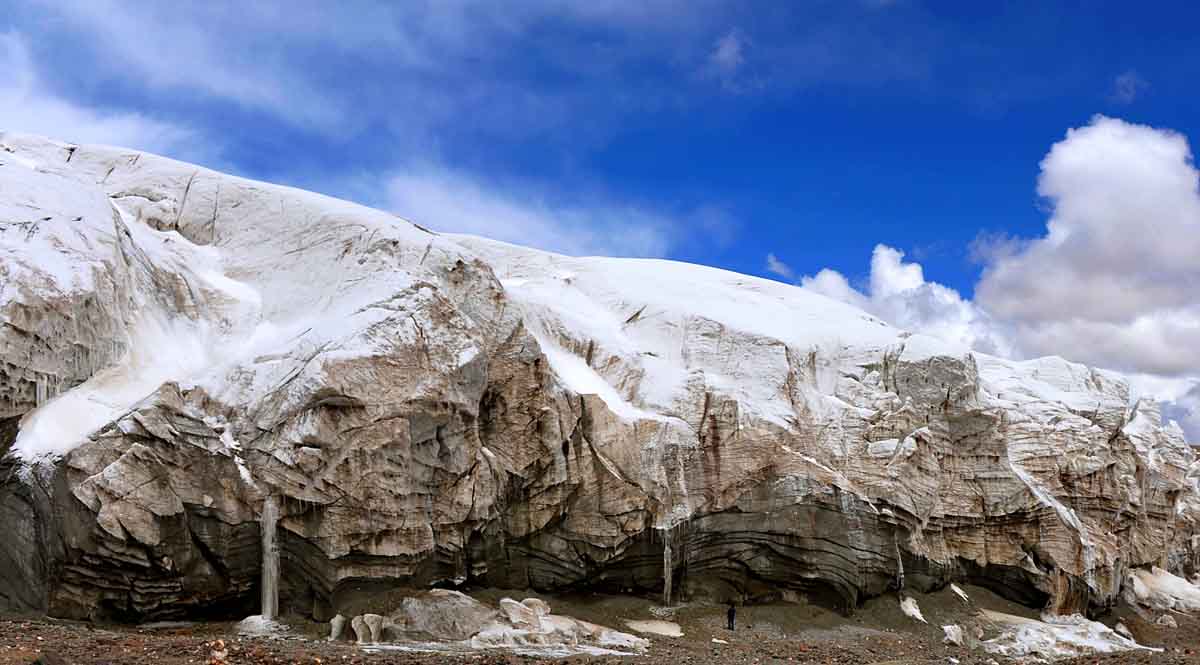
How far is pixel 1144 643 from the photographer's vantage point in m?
39.1

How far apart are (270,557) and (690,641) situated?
12370 millimetres

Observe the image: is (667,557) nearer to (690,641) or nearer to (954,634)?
(690,641)

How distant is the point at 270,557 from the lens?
26.9m

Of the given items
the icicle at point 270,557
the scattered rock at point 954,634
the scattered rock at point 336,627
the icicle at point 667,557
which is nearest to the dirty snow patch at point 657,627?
the icicle at point 667,557

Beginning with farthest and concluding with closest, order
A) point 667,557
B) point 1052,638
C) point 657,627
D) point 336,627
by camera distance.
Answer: point 1052,638
point 667,557
point 657,627
point 336,627

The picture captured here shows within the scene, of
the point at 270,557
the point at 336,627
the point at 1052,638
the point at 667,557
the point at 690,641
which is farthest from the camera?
the point at 1052,638

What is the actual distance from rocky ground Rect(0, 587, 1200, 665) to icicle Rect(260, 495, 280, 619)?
903 mm

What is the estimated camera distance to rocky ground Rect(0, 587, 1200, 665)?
816 inches

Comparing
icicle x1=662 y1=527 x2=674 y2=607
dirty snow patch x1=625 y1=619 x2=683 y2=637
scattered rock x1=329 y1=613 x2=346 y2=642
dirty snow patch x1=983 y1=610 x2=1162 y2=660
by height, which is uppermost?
icicle x1=662 y1=527 x2=674 y2=607

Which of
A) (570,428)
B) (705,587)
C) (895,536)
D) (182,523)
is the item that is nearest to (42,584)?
(182,523)

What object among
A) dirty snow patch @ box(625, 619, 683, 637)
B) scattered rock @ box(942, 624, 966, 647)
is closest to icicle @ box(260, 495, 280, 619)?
dirty snow patch @ box(625, 619, 683, 637)

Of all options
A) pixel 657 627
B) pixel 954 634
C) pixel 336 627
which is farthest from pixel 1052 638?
pixel 336 627

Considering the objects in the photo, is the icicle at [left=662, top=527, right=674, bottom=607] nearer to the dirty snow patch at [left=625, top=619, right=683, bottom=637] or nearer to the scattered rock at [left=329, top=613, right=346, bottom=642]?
the dirty snow patch at [left=625, top=619, right=683, bottom=637]

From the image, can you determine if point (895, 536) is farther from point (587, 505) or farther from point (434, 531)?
point (434, 531)
